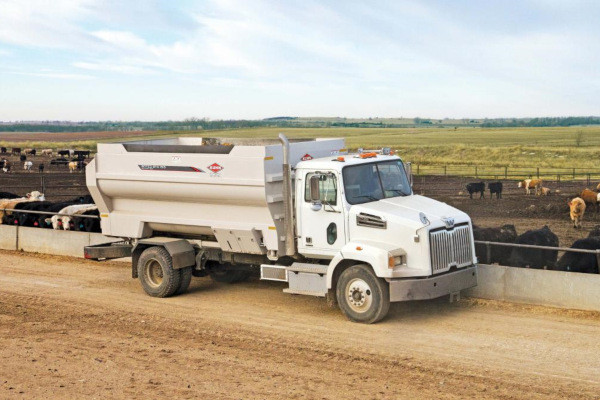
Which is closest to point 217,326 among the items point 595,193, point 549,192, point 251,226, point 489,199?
point 251,226

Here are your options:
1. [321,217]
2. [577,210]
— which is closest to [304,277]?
[321,217]

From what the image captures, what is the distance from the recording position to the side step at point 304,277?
1380 centimetres

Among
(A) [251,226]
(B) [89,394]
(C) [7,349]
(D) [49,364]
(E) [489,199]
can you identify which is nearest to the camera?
(B) [89,394]

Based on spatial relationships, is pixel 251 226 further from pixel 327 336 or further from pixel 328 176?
pixel 327 336

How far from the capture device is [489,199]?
41.7m

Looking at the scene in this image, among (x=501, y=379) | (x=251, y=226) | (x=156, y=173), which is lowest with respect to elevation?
(x=501, y=379)

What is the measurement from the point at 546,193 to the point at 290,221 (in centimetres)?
3150

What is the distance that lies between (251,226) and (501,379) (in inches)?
223

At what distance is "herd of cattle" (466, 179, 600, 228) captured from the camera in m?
30.5

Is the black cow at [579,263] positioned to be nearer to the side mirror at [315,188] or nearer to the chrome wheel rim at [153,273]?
the side mirror at [315,188]

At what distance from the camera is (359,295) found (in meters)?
13.3

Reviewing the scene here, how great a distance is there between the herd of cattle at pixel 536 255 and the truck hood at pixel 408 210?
2.42 meters

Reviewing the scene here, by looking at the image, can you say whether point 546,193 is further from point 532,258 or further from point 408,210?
point 408,210

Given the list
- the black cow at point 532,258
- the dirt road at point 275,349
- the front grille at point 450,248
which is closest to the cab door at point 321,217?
the dirt road at point 275,349
